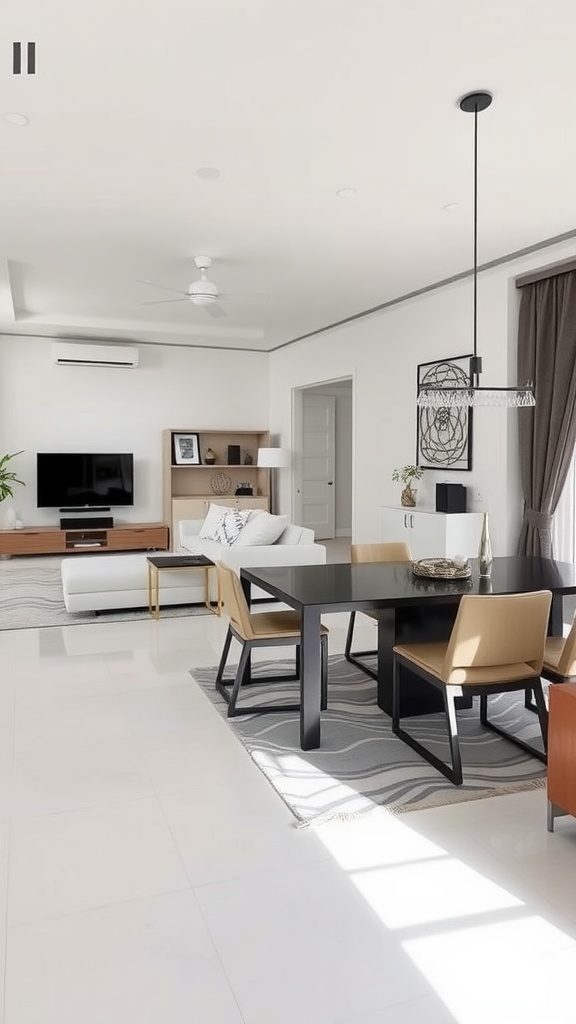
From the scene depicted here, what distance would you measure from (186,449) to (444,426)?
4369mm

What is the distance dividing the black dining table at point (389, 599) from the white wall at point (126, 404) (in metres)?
5.97

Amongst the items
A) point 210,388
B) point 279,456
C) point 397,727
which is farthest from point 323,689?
point 210,388

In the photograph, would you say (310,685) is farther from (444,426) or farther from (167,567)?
(444,426)

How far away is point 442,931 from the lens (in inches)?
79.4

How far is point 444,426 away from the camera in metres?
6.39

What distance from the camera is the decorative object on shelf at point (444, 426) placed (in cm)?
614

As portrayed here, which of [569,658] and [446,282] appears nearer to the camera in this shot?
[569,658]

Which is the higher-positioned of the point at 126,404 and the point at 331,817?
the point at 126,404

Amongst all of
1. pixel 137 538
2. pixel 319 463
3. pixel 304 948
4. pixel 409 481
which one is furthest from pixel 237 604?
pixel 319 463

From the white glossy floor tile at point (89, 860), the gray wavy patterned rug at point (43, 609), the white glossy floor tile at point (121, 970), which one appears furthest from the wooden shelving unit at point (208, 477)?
the white glossy floor tile at point (121, 970)

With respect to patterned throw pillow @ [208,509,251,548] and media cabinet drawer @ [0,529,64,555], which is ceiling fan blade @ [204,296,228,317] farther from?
media cabinet drawer @ [0,529,64,555]

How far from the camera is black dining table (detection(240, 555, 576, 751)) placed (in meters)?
3.19

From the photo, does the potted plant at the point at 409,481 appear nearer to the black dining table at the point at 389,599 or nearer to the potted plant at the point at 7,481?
the black dining table at the point at 389,599

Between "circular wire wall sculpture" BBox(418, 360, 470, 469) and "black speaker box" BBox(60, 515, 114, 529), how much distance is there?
4.43 m
